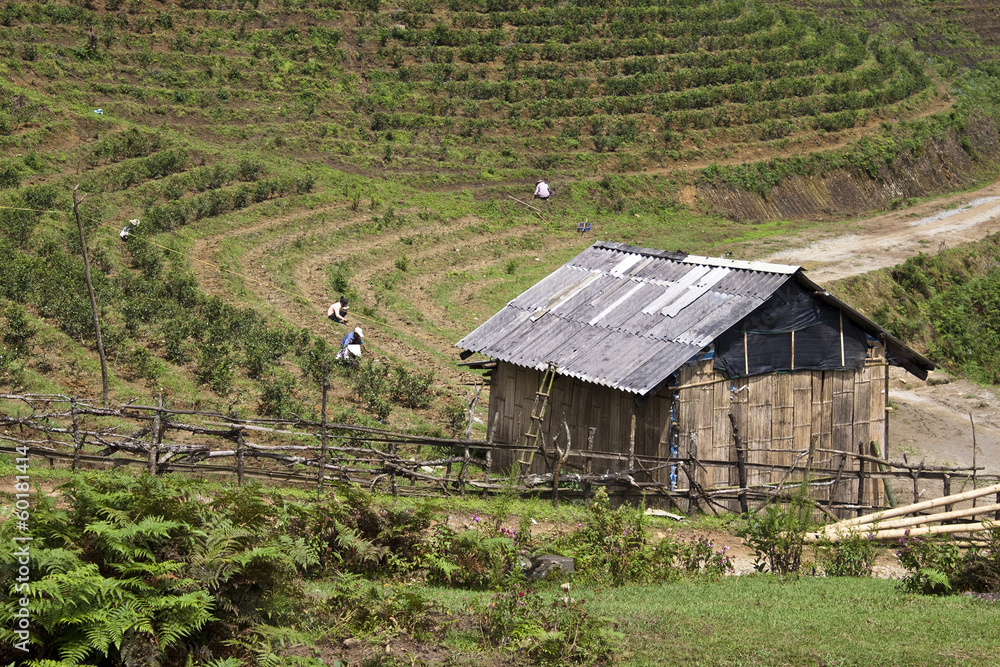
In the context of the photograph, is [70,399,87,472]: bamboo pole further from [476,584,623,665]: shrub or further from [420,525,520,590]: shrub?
[476,584,623,665]: shrub

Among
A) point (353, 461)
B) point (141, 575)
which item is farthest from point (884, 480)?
point (141, 575)

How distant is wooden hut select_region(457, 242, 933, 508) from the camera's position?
1574 cm

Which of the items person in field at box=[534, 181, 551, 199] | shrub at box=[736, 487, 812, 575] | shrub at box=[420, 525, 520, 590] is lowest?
shrub at box=[420, 525, 520, 590]

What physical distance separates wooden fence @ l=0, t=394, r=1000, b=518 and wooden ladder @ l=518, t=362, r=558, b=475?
76 cm

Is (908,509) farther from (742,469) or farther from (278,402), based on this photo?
(278,402)

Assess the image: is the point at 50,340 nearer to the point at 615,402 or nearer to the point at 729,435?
the point at 615,402

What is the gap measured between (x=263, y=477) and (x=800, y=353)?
29.7 feet

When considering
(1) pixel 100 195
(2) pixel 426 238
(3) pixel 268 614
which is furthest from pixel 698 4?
(3) pixel 268 614

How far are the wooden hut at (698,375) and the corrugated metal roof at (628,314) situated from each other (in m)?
0.03

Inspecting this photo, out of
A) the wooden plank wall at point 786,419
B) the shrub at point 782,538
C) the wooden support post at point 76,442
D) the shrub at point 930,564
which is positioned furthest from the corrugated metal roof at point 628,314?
the wooden support post at point 76,442

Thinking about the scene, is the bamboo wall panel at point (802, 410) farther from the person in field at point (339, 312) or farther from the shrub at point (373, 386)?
the person in field at point (339, 312)

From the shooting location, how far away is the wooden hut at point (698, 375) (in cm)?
1574

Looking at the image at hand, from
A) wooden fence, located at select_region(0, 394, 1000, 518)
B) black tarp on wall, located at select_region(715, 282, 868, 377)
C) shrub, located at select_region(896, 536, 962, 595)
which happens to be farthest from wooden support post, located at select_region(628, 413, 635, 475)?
shrub, located at select_region(896, 536, 962, 595)

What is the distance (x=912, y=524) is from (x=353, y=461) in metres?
7.76
